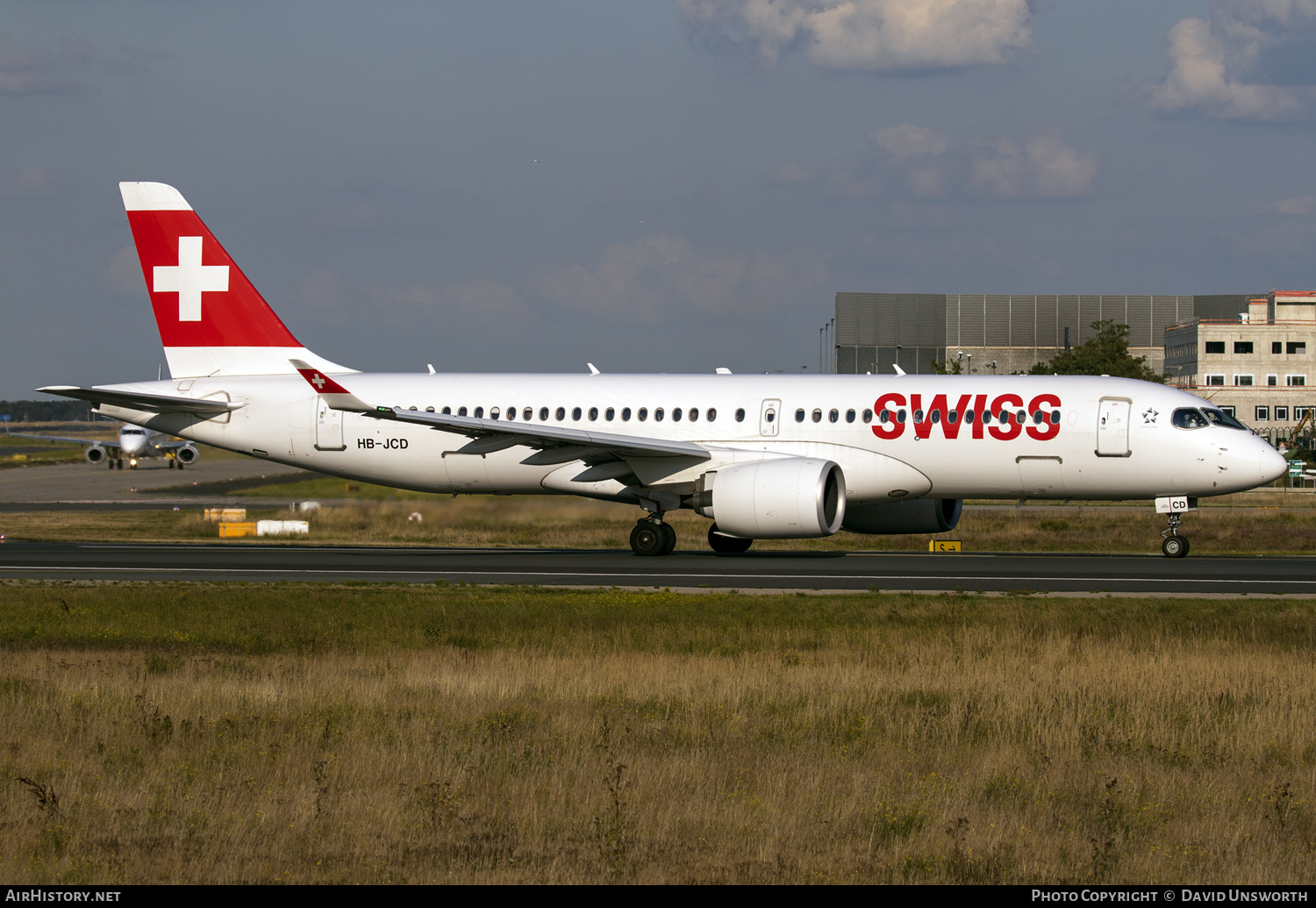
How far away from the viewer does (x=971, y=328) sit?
122125 mm

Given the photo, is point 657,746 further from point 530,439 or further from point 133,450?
point 133,450

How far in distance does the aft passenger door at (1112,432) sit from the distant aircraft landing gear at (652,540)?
8.70m

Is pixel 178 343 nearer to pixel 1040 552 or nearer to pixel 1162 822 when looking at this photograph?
pixel 1040 552

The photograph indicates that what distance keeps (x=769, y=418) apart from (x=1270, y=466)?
31.9 ft

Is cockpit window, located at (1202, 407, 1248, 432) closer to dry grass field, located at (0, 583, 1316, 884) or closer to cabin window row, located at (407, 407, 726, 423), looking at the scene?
cabin window row, located at (407, 407, 726, 423)

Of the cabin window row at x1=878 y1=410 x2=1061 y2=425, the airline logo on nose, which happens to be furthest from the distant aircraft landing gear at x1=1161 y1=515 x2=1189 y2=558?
the airline logo on nose

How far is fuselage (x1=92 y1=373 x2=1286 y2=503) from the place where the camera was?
2614cm

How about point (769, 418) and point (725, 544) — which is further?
point (725, 544)

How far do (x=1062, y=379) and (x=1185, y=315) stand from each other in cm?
10971

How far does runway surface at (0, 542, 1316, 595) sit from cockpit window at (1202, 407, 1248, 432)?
2676 mm

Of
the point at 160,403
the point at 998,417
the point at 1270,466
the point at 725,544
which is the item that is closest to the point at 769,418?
the point at 725,544

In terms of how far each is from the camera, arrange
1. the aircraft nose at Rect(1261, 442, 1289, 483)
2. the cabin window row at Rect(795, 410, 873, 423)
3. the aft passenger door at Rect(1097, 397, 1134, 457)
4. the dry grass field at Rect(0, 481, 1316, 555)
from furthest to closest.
A: the dry grass field at Rect(0, 481, 1316, 555) < the cabin window row at Rect(795, 410, 873, 423) < the aft passenger door at Rect(1097, 397, 1134, 457) < the aircraft nose at Rect(1261, 442, 1289, 483)

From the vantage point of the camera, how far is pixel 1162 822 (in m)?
8.20

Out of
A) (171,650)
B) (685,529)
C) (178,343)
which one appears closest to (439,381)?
(178,343)
